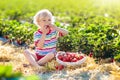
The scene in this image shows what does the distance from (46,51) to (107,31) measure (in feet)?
4.44

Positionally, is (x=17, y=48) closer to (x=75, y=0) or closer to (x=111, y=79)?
(x=111, y=79)

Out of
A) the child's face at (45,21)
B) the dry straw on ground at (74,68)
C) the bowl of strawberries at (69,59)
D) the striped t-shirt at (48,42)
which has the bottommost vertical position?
the dry straw on ground at (74,68)

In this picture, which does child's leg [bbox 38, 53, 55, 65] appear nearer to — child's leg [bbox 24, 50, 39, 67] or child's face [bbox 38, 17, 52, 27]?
child's leg [bbox 24, 50, 39, 67]

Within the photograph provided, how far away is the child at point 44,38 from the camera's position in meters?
5.20

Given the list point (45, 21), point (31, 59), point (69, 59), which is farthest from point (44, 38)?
point (69, 59)

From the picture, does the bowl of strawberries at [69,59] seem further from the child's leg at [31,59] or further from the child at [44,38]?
the child's leg at [31,59]

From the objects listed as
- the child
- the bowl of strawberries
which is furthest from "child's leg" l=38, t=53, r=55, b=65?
the bowl of strawberries

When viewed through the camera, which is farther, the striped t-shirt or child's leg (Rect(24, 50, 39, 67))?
the striped t-shirt

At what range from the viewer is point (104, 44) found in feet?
18.4

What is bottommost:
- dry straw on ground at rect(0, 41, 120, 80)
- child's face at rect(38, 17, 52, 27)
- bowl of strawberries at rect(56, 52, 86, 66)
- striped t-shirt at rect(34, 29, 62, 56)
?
dry straw on ground at rect(0, 41, 120, 80)

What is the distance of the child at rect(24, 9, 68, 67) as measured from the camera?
5.20 meters

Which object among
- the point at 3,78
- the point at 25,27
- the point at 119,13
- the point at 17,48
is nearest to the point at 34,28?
the point at 25,27

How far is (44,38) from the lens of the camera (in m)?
5.27

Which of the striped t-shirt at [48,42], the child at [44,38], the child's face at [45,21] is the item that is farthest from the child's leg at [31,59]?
the child's face at [45,21]
